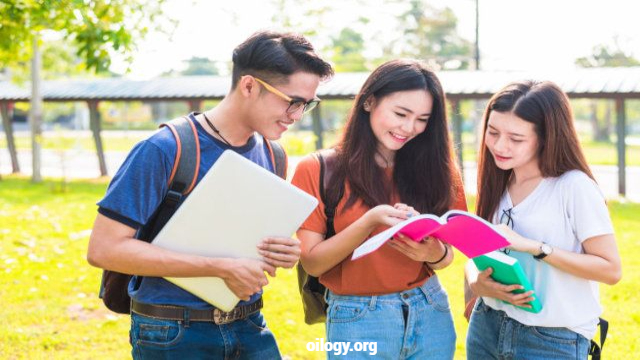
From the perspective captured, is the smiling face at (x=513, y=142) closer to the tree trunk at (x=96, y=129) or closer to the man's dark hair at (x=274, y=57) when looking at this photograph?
the man's dark hair at (x=274, y=57)

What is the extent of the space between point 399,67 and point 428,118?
0.21 m

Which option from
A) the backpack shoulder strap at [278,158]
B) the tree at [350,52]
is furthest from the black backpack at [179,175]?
the tree at [350,52]

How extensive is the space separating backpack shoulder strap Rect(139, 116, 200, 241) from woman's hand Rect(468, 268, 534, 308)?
1.02m

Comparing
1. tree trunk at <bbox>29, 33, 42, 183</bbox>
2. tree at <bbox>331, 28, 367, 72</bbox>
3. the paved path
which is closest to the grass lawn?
the paved path

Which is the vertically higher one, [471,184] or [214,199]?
[214,199]

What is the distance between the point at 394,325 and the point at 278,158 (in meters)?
0.71

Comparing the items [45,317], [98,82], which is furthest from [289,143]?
[45,317]

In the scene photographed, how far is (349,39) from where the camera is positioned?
42.9m

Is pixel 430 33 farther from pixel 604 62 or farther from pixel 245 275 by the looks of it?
pixel 245 275

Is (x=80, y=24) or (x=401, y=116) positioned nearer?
(x=401, y=116)

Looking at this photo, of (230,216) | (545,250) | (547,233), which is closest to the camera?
(230,216)

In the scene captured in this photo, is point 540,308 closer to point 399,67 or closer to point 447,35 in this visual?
point 399,67

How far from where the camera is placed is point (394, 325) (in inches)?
100

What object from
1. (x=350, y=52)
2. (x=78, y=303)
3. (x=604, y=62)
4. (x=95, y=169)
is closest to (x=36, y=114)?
(x=95, y=169)
